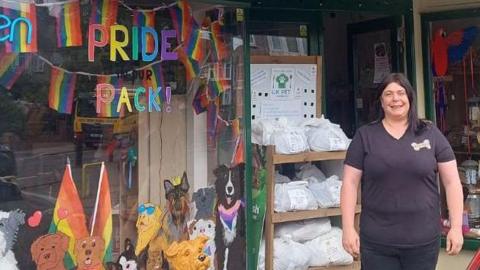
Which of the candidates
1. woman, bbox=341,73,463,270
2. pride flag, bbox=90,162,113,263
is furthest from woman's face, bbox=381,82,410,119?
pride flag, bbox=90,162,113,263

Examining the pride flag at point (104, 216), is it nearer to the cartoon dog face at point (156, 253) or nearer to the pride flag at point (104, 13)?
the cartoon dog face at point (156, 253)

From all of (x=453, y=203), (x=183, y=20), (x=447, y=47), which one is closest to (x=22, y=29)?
(x=183, y=20)

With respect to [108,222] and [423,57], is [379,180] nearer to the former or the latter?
[108,222]

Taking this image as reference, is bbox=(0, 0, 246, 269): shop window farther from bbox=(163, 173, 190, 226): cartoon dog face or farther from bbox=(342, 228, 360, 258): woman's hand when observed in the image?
bbox=(342, 228, 360, 258): woman's hand

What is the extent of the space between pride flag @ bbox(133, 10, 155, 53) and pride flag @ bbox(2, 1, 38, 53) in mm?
636

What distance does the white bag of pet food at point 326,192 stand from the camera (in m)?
4.59

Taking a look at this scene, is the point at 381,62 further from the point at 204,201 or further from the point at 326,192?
the point at 204,201

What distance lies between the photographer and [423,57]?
5.39 metres

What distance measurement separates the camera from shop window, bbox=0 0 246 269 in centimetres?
360

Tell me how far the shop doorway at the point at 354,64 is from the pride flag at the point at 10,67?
3.01 m

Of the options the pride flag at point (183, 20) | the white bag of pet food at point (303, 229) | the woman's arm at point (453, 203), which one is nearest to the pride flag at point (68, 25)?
the pride flag at point (183, 20)

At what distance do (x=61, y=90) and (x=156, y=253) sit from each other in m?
1.22

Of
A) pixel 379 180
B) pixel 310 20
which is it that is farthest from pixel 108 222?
pixel 310 20

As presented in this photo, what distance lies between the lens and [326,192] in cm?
464
